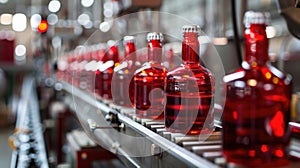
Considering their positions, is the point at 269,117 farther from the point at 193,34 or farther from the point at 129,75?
the point at 129,75

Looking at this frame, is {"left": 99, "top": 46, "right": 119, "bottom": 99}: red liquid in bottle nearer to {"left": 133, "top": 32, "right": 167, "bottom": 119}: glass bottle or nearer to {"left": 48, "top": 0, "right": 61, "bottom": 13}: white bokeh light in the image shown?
{"left": 133, "top": 32, "right": 167, "bottom": 119}: glass bottle

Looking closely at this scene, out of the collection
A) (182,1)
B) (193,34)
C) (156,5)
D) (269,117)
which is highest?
(182,1)

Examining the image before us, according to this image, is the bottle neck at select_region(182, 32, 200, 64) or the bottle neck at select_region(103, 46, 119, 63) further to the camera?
the bottle neck at select_region(103, 46, 119, 63)

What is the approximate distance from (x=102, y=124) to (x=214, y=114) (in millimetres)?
546

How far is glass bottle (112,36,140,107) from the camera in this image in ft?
4.03

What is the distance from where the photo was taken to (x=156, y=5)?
209cm

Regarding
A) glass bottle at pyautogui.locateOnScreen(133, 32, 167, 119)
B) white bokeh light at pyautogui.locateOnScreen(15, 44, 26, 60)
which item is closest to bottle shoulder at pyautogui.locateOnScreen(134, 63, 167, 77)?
glass bottle at pyautogui.locateOnScreen(133, 32, 167, 119)

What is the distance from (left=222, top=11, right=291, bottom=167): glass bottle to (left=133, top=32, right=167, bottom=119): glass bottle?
35 centimetres

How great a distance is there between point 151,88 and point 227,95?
354 millimetres

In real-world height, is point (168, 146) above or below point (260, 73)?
below

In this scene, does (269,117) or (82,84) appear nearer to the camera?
(269,117)

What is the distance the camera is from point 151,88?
1012 millimetres

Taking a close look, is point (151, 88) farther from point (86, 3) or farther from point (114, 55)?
point (86, 3)

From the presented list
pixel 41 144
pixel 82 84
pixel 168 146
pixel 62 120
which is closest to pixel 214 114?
pixel 168 146
